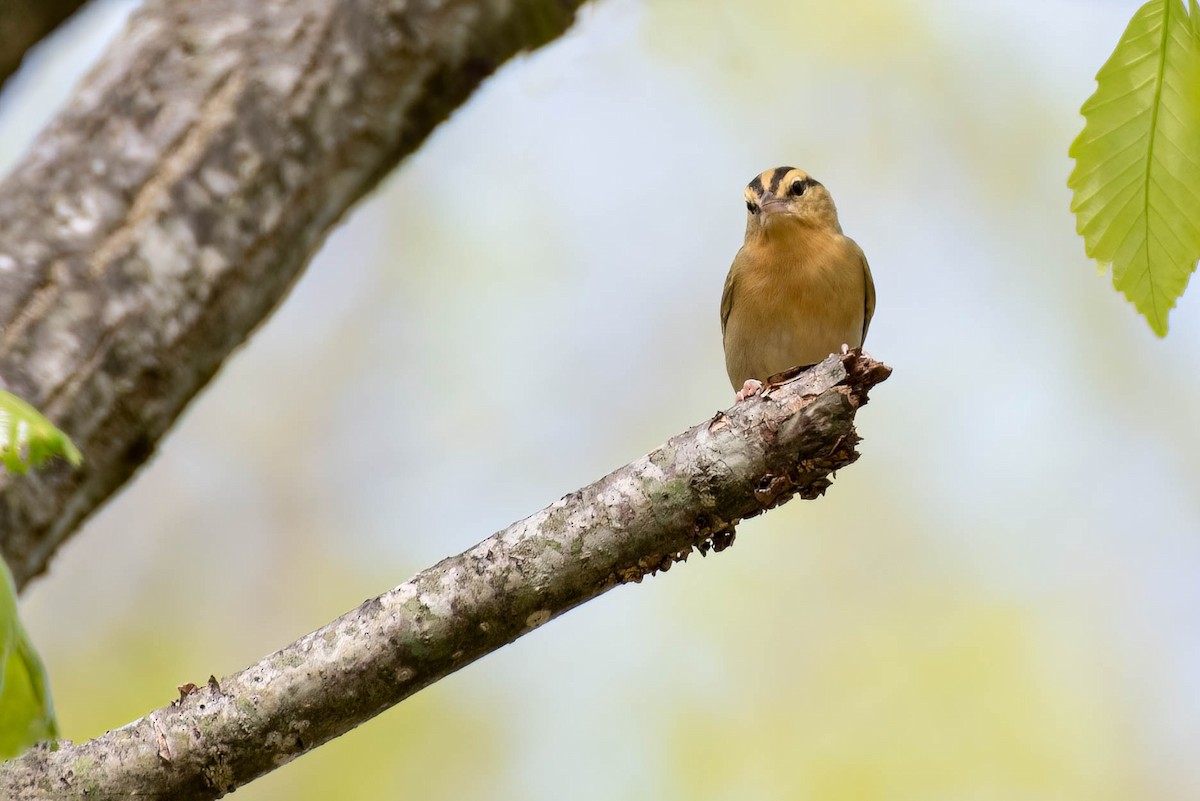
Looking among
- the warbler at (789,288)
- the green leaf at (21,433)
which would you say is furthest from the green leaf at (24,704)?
the warbler at (789,288)

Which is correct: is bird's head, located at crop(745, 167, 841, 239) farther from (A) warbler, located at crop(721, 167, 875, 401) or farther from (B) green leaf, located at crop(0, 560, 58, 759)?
(B) green leaf, located at crop(0, 560, 58, 759)

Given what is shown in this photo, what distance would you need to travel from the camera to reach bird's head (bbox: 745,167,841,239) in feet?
22.4

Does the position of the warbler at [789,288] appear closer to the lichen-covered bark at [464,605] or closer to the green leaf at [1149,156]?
the lichen-covered bark at [464,605]

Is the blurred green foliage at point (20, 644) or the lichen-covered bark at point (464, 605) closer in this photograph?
the blurred green foliage at point (20, 644)

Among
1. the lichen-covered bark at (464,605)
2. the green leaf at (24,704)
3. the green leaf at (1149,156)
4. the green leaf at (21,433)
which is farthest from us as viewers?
the lichen-covered bark at (464,605)

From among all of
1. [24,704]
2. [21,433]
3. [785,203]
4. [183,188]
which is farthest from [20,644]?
[785,203]

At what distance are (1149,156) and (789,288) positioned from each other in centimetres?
404

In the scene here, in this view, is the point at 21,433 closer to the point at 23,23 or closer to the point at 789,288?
the point at 23,23

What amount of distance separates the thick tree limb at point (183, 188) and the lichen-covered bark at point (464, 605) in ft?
6.77

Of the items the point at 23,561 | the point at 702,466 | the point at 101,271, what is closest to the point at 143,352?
the point at 101,271

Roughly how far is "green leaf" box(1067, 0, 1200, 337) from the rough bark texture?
14.3ft

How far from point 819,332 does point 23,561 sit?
157 inches

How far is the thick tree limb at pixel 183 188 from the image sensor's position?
4.80 meters

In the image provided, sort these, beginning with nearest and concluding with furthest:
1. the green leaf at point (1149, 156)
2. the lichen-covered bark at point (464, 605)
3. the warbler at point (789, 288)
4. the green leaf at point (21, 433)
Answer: the green leaf at point (21, 433)
the green leaf at point (1149, 156)
the lichen-covered bark at point (464, 605)
the warbler at point (789, 288)
